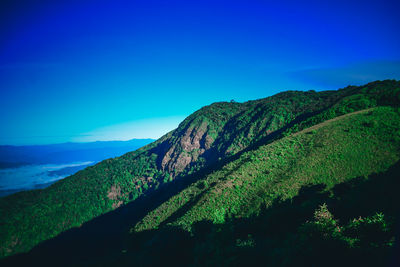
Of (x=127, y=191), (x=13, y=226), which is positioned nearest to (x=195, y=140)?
(x=127, y=191)

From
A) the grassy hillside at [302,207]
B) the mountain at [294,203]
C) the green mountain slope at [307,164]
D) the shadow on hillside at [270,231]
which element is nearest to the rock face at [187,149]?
the mountain at [294,203]

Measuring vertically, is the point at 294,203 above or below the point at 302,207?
below

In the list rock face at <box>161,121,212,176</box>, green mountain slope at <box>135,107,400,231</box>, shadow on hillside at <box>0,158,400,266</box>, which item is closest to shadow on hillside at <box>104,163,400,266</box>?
shadow on hillside at <box>0,158,400,266</box>

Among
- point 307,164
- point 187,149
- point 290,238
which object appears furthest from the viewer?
point 187,149

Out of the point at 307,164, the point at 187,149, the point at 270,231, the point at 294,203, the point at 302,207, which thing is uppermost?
the point at 187,149

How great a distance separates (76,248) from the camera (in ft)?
221

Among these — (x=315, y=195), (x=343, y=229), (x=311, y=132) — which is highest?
(x=311, y=132)

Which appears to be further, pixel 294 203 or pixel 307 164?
pixel 307 164

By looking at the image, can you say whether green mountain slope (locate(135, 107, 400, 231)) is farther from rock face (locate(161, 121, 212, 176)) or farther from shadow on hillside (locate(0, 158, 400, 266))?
rock face (locate(161, 121, 212, 176))

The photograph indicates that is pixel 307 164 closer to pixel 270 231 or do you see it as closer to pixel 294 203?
pixel 294 203

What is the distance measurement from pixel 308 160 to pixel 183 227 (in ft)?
75.9

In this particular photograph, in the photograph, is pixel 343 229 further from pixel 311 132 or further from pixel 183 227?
pixel 311 132

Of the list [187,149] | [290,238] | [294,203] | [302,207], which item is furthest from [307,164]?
[187,149]

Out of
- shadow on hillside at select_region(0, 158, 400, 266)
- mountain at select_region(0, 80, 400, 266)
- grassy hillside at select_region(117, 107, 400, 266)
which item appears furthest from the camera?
shadow on hillside at select_region(0, 158, 400, 266)
